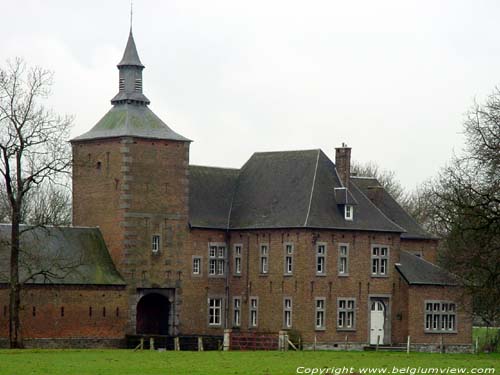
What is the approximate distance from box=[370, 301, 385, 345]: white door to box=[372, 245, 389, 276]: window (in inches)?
57.8

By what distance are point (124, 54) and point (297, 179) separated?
1015 cm

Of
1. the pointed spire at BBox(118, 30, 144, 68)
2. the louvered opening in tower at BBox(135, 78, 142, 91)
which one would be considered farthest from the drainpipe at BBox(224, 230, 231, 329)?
the pointed spire at BBox(118, 30, 144, 68)

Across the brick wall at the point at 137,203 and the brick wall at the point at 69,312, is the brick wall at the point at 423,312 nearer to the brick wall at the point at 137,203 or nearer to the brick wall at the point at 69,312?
the brick wall at the point at 137,203

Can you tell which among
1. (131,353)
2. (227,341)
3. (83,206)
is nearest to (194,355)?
(131,353)

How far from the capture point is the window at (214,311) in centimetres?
6988

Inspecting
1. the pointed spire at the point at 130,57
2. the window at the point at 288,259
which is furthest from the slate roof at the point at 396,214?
the pointed spire at the point at 130,57

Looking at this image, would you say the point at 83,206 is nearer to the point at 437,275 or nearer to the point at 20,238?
the point at 20,238

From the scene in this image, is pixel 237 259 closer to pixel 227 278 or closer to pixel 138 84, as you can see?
pixel 227 278

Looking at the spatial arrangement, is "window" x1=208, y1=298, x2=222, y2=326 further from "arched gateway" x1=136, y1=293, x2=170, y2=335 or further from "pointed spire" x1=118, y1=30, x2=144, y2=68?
"pointed spire" x1=118, y1=30, x2=144, y2=68

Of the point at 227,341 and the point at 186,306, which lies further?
the point at 186,306

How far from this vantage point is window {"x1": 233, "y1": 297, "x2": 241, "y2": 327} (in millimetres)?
69812

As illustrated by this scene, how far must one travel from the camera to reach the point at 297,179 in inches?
2726

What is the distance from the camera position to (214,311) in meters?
70.1

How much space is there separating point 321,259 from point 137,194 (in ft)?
29.7
